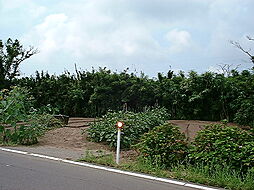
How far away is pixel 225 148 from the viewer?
5219 mm

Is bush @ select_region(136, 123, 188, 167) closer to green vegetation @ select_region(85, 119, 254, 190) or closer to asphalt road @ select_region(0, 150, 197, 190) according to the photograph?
green vegetation @ select_region(85, 119, 254, 190)

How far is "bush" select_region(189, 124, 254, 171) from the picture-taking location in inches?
197

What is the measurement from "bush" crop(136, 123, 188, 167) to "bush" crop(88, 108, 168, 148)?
5.49ft

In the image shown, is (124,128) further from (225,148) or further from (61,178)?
(225,148)

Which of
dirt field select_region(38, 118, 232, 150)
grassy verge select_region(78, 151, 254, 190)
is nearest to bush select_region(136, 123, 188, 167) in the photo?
grassy verge select_region(78, 151, 254, 190)

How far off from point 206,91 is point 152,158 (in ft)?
23.5

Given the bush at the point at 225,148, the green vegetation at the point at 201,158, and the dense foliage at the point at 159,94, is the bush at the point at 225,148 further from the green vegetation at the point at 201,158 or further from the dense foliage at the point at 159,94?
the dense foliage at the point at 159,94

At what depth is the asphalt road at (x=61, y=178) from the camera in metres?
4.62

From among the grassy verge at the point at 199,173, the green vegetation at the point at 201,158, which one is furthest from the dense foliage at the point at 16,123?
the grassy verge at the point at 199,173

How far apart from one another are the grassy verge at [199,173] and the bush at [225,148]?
16cm

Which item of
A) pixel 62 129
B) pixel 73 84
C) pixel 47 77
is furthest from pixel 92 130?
pixel 47 77

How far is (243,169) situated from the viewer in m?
5.04

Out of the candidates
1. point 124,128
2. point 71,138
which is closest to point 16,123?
point 71,138

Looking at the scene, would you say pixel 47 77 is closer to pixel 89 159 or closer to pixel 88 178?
pixel 89 159
